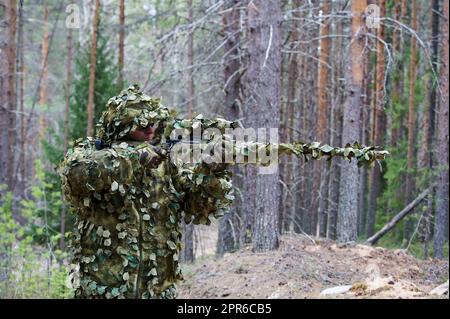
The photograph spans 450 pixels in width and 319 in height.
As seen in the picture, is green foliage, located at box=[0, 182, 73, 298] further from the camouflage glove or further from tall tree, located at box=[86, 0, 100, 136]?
the camouflage glove

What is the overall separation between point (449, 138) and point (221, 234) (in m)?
5.39

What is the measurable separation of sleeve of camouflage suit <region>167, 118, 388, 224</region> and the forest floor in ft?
7.86

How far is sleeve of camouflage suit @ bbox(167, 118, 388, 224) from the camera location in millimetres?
3090

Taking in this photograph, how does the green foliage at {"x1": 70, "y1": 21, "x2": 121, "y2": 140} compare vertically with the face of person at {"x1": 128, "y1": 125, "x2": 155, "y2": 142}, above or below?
above

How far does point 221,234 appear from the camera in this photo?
10.5 meters

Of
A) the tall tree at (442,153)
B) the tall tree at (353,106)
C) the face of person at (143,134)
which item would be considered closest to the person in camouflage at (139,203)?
the face of person at (143,134)

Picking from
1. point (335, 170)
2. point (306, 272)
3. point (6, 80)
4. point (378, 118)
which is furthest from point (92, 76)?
point (378, 118)

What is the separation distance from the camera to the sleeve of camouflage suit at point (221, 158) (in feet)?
10.1

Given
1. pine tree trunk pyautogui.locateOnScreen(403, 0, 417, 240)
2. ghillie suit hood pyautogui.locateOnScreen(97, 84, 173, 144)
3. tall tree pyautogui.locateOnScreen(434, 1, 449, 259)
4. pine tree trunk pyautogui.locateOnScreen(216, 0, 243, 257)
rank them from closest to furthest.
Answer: ghillie suit hood pyautogui.locateOnScreen(97, 84, 173, 144) < pine tree trunk pyautogui.locateOnScreen(216, 0, 243, 257) < tall tree pyautogui.locateOnScreen(434, 1, 449, 259) < pine tree trunk pyautogui.locateOnScreen(403, 0, 417, 240)

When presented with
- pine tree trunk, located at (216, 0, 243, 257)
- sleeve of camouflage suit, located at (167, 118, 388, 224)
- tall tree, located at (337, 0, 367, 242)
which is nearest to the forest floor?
tall tree, located at (337, 0, 367, 242)

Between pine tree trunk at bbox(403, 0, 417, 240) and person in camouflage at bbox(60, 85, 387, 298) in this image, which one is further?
pine tree trunk at bbox(403, 0, 417, 240)

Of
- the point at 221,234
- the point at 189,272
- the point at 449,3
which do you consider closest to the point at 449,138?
the point at 449,3

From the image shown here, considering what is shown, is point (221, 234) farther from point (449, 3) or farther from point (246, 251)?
point (449, 3)

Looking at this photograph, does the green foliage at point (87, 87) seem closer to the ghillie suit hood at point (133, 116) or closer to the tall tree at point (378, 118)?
the tall tree at point (378, 118)
